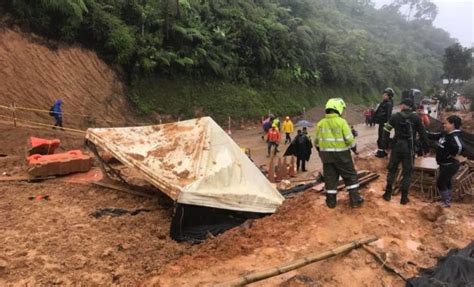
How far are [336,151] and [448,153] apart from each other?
199 centimetres

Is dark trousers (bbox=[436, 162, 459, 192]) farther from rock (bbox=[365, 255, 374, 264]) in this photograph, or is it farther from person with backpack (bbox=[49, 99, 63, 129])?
person with backpack (bbox=[49, 99, 63, 129])

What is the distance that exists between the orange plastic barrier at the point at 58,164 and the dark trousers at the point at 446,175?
25.3ft

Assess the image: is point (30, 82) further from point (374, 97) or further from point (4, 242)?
point (374, 97)

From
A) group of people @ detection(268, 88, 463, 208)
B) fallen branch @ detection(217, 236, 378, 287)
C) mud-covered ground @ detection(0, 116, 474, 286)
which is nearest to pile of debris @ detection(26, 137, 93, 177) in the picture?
mud-covered ground @ detection(0, 116, 474, 286)

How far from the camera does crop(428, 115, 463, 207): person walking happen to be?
6.59 meters

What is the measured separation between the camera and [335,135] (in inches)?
247

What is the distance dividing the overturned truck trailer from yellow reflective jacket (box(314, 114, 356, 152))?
1.70m

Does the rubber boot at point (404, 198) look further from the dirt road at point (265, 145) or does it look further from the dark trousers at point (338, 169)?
the dirt road at point (265, 145)

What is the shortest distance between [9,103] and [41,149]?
236 inches

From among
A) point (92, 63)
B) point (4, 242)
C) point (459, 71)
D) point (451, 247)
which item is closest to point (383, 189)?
point (451, 247)

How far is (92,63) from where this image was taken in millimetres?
18078

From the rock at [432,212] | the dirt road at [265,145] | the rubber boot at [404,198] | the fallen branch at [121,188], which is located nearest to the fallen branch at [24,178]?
the fallen branch at [121,188]

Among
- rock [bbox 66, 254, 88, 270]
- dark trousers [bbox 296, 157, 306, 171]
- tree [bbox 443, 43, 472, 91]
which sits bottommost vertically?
dark trousers [bbox 296, 157, 306, 171]

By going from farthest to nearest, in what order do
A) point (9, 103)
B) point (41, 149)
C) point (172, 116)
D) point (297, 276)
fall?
point (172, 116) < point (9, 103) < point (41, 149) < point (297, 276)
